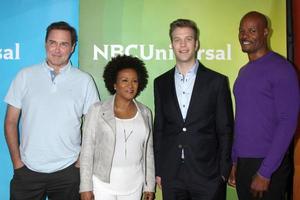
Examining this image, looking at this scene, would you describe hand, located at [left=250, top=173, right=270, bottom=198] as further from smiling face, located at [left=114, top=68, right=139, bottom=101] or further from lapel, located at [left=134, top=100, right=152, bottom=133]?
smiling face, located at [left=114, top=68, right=139, bottom=101]

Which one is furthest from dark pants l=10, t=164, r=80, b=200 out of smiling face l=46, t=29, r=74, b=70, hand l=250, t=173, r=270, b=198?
hand l=250, t=173, r=270, b=198

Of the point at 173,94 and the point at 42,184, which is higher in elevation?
the point at 173,94

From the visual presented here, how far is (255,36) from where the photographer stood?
2.83 m

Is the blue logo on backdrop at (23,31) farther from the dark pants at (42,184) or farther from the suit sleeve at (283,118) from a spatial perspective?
the suit sleeve at (283,118)

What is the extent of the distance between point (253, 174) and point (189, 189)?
49 centimetres

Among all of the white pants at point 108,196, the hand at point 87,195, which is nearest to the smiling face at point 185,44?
the white pants at point 108,196

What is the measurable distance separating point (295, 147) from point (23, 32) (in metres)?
2.89

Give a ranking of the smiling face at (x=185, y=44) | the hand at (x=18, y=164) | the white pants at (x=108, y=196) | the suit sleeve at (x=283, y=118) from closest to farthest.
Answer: the suit sleeve at (x=283, y=118) < the white pants at (x=108, y=196) < the smiling face at (x=185, y=44) < the hand at (x=18, y=164)

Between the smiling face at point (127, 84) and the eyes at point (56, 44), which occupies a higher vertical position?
the eyes at point (56, 44)

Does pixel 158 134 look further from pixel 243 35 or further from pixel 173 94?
pixel 243 35

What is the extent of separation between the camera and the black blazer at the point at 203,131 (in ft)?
9.00

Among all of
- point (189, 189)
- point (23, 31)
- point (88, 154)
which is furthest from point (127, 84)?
point (23, 31)

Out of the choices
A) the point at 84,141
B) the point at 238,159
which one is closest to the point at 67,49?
the point at 84,141

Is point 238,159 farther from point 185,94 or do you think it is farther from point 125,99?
point 125,99
